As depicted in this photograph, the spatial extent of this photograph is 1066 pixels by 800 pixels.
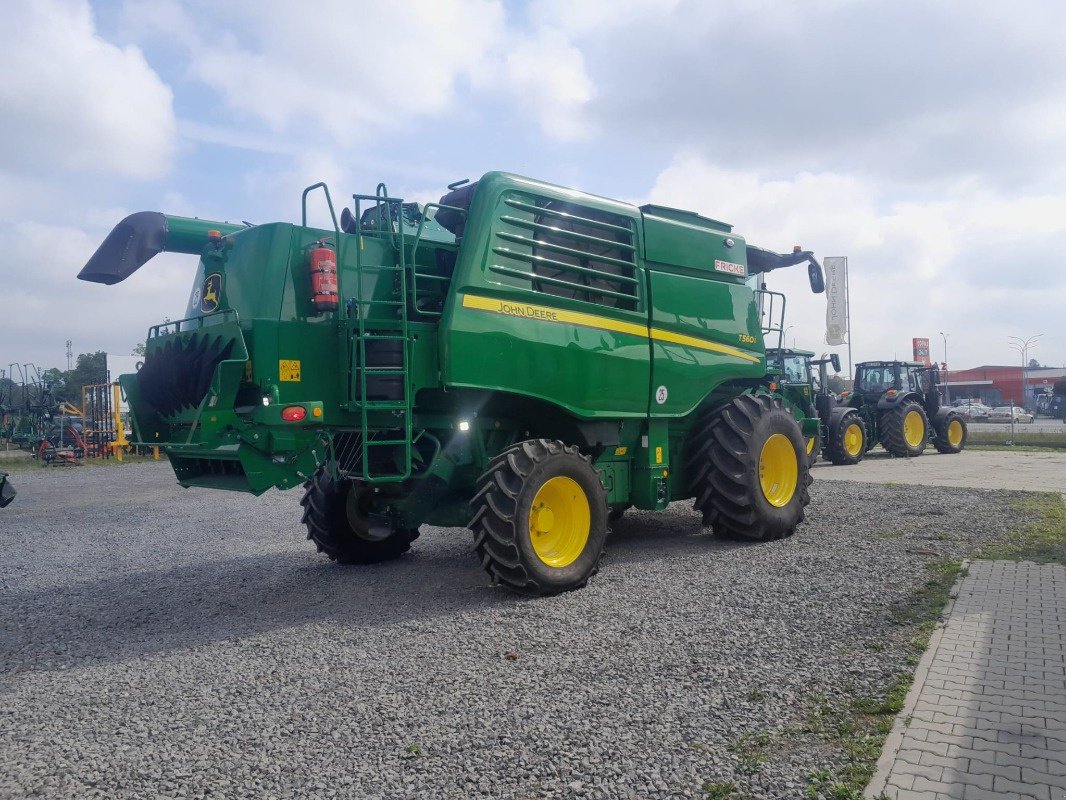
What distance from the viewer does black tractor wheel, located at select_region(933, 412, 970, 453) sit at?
21625mm

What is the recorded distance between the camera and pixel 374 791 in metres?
3.18

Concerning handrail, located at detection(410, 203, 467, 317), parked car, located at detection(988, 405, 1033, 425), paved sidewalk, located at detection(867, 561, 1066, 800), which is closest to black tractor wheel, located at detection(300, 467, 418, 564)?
handrail, located at detection(410, 203, 467, 317)

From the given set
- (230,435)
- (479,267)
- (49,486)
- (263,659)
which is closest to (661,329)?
(479,267)

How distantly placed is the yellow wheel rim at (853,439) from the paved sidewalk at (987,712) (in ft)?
45.2

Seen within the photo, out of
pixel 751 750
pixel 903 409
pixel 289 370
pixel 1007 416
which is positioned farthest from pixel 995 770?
pixel 1007 416

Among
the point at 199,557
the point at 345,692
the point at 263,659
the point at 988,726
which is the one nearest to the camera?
the point at 988,726

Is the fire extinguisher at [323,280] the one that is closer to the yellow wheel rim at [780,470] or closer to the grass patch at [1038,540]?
the yellow wheel rim at [780,470]

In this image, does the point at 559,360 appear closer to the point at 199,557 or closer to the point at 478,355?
the point at 478,355

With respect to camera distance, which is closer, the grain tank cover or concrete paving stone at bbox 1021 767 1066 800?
concrete paving stone at bbox 1021 767 1066 800

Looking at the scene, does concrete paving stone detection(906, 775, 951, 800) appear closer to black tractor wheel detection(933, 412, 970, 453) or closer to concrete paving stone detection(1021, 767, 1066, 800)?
concrete paving stone detection(1021, 767, 1066, 800)

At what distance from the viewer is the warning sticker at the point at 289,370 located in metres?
5.76

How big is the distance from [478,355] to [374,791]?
3.54 metres

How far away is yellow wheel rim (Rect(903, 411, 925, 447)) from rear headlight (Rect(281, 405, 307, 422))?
61.0 feet

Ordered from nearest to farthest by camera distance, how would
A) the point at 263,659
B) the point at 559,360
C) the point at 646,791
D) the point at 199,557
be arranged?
the point at 646,791 < the point at 263,659 < the point at 559,360 < the point at 199,557
